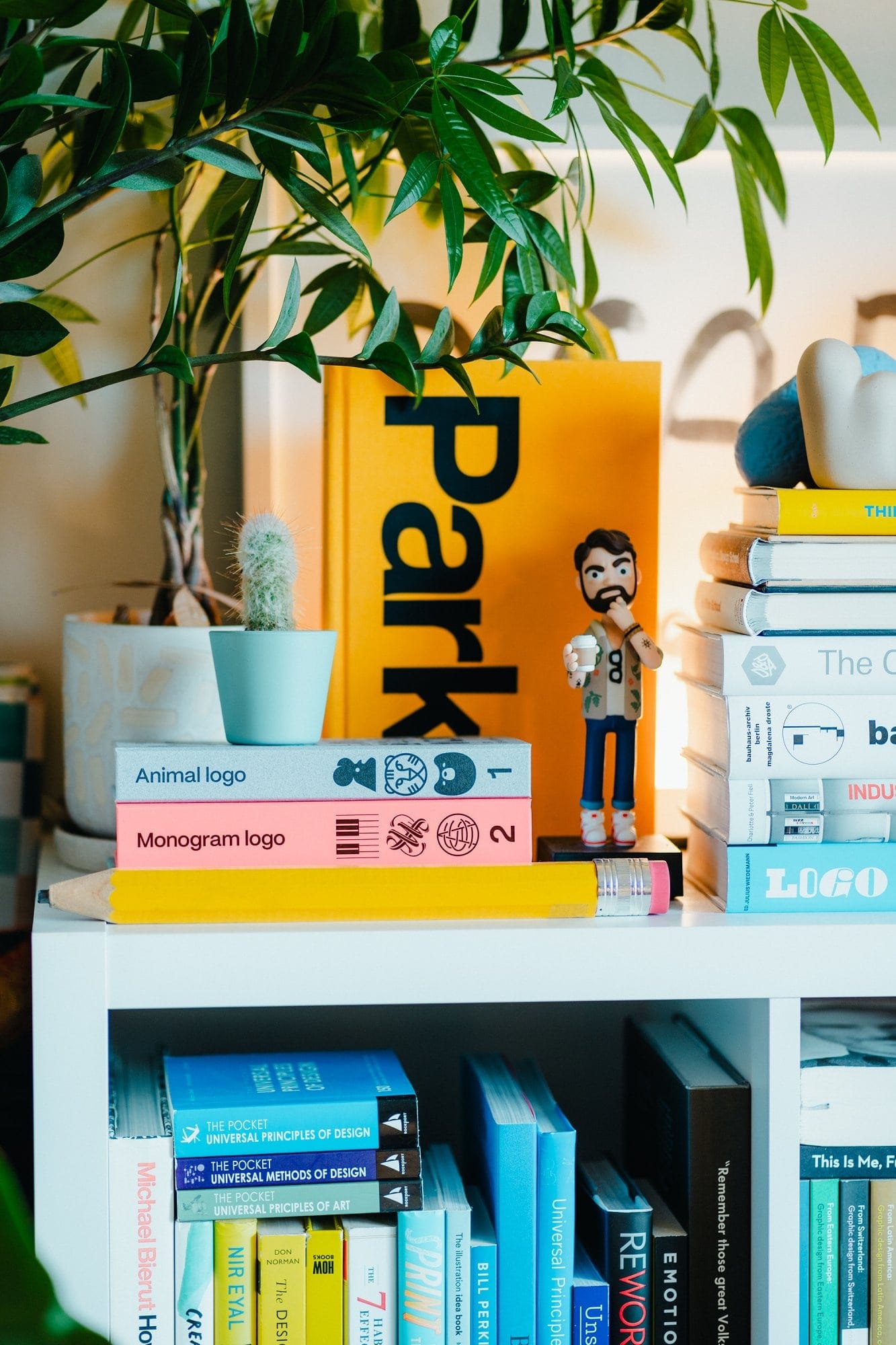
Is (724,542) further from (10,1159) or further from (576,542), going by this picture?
(10,1159)

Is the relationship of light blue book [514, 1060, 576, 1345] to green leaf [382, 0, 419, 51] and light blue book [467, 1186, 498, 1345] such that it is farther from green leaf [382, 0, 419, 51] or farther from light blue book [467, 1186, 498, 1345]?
green leaf [382, 0, 419, 51]

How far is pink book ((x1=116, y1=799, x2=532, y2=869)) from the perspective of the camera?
82 centimetres

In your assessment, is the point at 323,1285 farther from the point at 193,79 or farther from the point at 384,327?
the point at 193,79

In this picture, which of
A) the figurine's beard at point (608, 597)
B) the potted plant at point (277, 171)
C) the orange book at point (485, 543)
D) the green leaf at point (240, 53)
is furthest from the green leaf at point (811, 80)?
the green leaf at point (240, 53)

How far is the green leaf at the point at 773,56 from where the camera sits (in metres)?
0.85

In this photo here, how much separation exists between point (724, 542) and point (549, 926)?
0.32m

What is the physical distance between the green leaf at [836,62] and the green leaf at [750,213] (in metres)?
0.10

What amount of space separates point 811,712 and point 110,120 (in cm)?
58

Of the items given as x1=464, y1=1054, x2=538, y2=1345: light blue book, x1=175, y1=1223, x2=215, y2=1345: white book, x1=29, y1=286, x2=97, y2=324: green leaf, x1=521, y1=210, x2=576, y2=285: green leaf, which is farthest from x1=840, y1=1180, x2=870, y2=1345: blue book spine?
x1=29, y1=286, x2=97, y2=324: green leaf

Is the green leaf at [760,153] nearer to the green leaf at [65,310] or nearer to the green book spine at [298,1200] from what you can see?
the green leaf at [65,310]

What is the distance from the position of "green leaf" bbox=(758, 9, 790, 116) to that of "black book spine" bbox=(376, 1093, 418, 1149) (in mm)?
714

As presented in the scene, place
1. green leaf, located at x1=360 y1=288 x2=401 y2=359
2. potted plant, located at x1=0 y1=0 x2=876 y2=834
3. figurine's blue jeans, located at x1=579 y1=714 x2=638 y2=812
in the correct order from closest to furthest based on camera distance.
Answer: potted plant, located at x1=0 y1=0 x2=876 y2=834 → green leaf, located at x1=360 y1=288 x2=401 y2=359 → figurine's blue jeans, located at x1=579 y1=714 x2=638 y2=812

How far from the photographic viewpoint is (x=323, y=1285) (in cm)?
80

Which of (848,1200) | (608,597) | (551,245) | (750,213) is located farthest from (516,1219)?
(750,213)
